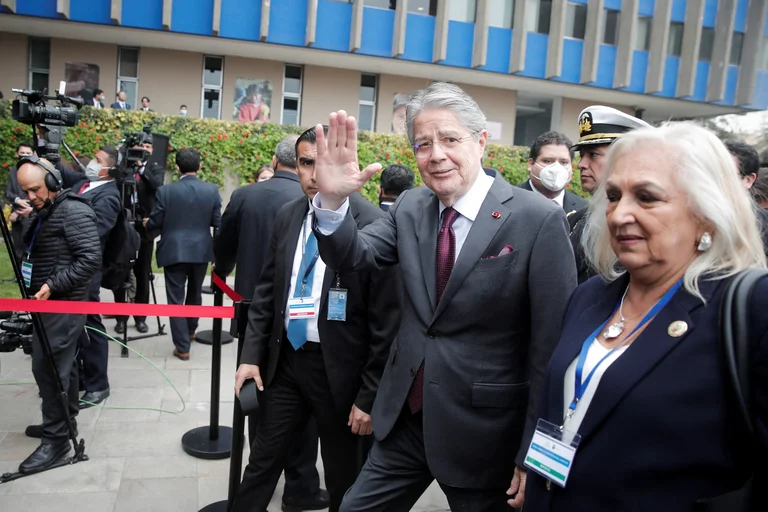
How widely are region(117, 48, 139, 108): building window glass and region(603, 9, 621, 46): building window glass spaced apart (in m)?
17.4

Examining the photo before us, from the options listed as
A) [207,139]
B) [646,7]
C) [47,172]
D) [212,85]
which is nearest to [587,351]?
[47,172]

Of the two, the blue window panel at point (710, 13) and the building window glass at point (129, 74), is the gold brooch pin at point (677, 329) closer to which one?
the building window glass at point (129, 74)

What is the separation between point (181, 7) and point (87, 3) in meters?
2.57

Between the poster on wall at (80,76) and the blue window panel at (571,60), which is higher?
the blue window panel at (571,60)

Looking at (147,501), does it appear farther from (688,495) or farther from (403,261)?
(688,495)

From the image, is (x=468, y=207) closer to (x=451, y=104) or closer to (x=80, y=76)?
(x=451, y=104)

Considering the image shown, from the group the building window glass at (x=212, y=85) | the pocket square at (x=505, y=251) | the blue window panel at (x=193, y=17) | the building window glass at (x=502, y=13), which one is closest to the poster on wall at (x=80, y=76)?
the blue window panel at (x=193, y=17)

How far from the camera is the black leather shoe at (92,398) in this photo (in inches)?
205

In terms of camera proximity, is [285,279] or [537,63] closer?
[285,279]

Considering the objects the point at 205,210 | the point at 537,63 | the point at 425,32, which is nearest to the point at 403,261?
the point at 205,210

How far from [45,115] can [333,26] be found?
17625mm

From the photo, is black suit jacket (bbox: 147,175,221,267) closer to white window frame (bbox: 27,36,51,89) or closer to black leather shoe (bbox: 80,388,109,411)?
black leather shoe (bbox: 80,388,109,411)

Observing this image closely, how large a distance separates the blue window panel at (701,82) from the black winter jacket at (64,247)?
2676 centimetres

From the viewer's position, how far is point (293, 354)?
123 inches
